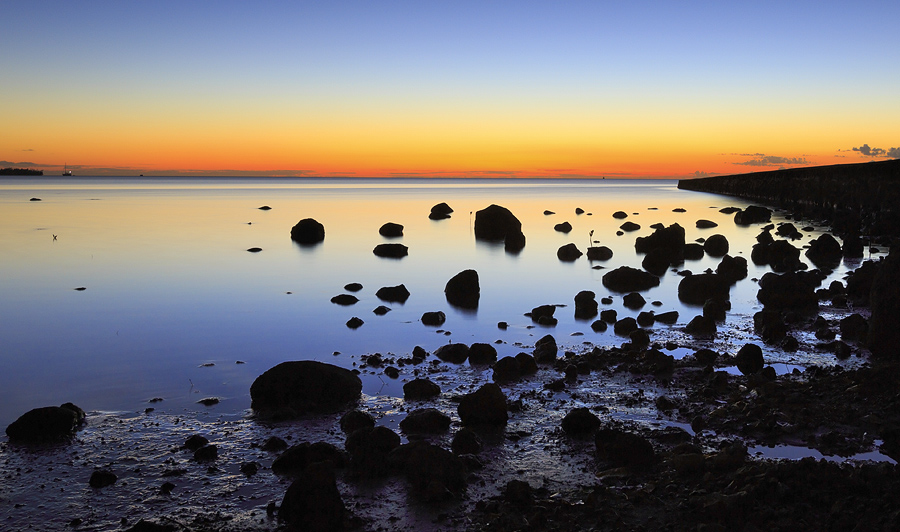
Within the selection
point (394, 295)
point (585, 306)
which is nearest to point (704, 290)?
point (585, 306)

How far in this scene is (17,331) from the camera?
51.4ft

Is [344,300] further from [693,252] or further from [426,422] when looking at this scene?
[693,252]

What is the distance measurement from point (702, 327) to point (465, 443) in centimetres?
793

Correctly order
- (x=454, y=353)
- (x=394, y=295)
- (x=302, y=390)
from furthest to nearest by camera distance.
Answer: (x=394, y=295) → (x=454, y=353) → (x=302, y=390)

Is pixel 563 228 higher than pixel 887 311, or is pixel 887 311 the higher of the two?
pixel 887 311

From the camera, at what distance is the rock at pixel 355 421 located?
849cm

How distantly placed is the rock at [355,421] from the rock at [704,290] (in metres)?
11.9

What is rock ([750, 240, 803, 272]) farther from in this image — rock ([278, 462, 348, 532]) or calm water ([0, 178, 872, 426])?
rock ([278, 462, 348, 532])

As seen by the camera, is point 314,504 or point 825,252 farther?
point 825,252

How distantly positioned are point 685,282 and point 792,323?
14.1ft

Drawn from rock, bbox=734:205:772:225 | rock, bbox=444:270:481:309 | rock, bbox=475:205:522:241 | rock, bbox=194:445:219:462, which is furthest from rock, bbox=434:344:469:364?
rock, bbox=734:205:772:225

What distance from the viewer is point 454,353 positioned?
39.5 ft

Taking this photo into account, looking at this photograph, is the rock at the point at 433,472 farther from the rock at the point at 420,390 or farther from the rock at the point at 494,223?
the rock at the point at 494,223

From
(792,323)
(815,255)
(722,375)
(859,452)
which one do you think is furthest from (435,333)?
(815,255)
